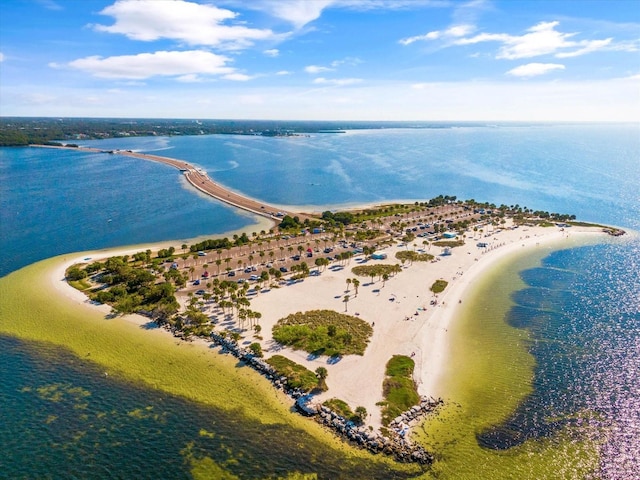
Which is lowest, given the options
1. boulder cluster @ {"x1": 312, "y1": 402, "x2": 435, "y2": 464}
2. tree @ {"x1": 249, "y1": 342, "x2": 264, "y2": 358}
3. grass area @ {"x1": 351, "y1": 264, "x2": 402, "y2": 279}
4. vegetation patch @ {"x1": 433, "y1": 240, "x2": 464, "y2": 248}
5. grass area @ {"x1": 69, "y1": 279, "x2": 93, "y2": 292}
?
boulder cluster @ {"x1": 312, "y1": 402, "x2": 435, "y2": 464}

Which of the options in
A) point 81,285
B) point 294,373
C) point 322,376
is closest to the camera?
point 322,376

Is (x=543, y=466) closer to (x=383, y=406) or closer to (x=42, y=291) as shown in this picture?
(x=383, y=406)

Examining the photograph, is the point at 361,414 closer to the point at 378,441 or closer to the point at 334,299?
the point at 378,441

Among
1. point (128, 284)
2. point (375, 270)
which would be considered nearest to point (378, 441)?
point (375, 270)

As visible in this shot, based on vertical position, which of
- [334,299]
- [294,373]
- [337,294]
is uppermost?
[337,294]

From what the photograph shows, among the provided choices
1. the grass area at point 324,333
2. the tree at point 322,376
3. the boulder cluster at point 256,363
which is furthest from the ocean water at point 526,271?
the grass area at point 324,333

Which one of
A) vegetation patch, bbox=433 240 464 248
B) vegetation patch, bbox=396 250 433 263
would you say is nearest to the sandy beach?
vegetation patch, bbox=396 250 433 263

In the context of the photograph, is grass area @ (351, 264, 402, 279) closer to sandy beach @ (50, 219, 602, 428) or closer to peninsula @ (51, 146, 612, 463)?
peninsula @ (51, 146, 612, 463)
